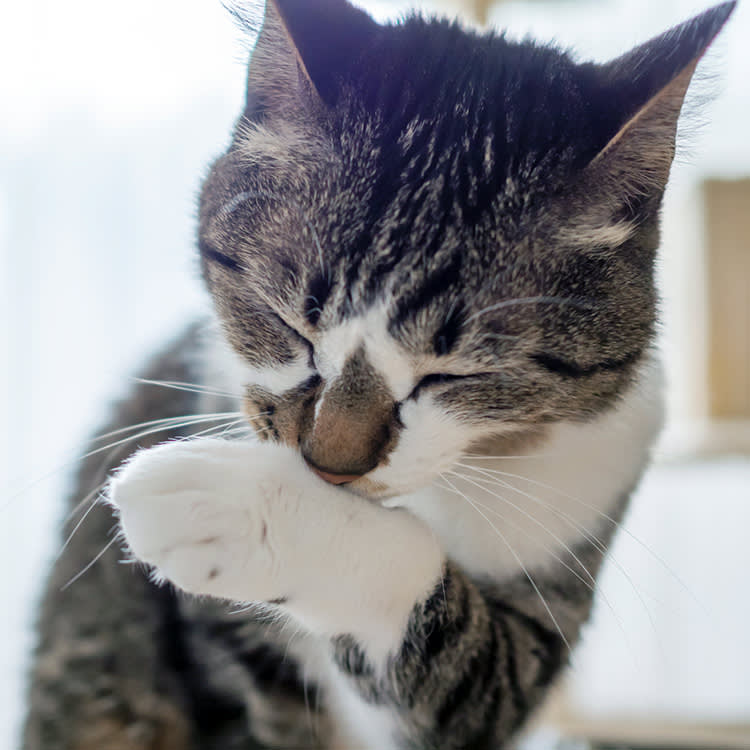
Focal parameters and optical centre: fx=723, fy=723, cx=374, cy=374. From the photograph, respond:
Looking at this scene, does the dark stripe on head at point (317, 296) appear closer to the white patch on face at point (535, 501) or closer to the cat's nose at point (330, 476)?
the cat's nose at point (330, 476)

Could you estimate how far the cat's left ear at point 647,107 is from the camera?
0.64 meters

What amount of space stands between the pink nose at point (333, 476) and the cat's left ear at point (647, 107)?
1.16 feet

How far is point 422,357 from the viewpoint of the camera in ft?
2.13

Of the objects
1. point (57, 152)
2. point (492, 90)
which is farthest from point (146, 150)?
point (492, 90)

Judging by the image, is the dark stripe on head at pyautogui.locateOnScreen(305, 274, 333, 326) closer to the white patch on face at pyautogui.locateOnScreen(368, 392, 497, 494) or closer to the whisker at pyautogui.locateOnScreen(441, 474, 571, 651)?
the white patch on face at pyautogui.locateOnScreen(368, 392, 497, 494)

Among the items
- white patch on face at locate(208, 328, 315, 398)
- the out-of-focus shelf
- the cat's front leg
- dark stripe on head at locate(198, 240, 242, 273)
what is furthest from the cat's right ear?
the out-of-focus shelf

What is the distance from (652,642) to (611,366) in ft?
4.80

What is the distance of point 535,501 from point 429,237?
1.10 ft

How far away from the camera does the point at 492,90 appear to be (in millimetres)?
771

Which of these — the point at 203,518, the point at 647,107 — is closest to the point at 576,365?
the point at 647,107

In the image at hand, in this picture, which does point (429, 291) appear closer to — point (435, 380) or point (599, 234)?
point (435, 380)

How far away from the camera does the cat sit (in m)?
0.64

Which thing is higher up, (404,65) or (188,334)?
(404,65)

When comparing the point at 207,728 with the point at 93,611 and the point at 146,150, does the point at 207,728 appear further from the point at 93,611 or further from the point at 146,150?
the point at 146,150
